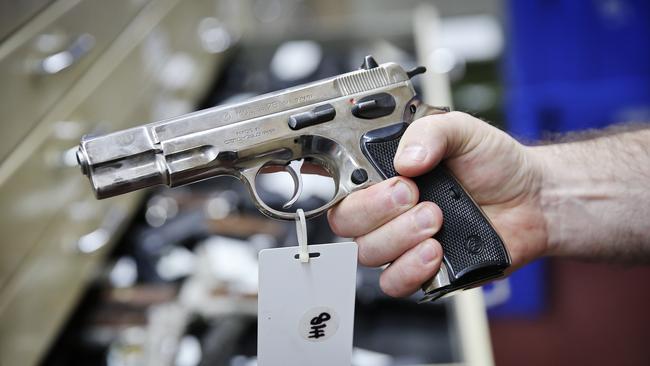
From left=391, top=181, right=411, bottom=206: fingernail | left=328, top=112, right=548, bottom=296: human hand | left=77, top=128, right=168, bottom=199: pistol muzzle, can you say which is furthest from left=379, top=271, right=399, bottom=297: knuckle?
left=77, top=128, right=168, bottom=199: pistol muzzle

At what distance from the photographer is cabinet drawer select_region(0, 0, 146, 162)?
1.14 m

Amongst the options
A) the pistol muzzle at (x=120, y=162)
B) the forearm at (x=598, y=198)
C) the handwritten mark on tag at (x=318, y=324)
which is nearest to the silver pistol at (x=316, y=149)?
the pistol muzzle at (x=120, y=162)

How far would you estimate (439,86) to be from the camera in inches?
77.1

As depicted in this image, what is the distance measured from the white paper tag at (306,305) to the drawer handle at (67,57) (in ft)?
2.25

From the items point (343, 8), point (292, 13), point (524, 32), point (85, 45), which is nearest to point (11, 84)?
point (85, 45)

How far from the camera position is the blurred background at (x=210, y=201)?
124 cm

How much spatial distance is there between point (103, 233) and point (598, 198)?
1018 millimetres

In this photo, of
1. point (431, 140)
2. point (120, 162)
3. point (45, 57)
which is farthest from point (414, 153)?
point (45, 57)

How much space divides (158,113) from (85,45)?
45 cm

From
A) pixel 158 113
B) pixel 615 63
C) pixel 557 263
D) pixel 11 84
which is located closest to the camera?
pixel 11 84

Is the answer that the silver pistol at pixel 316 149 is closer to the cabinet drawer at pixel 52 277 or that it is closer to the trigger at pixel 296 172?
the trigger at pixel 296 172

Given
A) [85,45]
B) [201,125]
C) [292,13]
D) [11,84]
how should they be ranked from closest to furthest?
[201,125]
[11,84]
[85,45]
[292,13]

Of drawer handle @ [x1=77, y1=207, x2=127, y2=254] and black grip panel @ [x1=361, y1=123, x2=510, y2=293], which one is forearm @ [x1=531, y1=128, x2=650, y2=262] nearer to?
black grip panel @ [x1=361, y1=123, x2=510, y2=293]

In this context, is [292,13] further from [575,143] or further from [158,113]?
[575,143]
